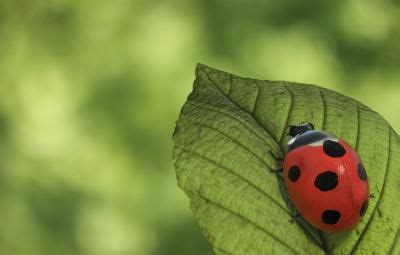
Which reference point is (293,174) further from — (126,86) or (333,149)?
(126,86)

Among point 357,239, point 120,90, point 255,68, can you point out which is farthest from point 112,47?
point 357,239

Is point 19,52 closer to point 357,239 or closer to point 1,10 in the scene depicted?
point 1,10

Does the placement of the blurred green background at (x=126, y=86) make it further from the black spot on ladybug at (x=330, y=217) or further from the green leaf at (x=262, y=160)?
the black spot on ladybug at (x=330, y=217)

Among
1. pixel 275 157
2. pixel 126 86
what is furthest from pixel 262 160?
pixel 126 86

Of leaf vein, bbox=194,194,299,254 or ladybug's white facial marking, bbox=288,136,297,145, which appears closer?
leaf vein, bbox=194,194,299,254

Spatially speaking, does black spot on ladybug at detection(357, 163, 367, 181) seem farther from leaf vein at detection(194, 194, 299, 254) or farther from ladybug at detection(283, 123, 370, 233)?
leaf vein at detection(194, 194, 299, 254)

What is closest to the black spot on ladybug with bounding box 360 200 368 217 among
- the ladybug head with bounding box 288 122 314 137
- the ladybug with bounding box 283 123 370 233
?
the ladybug with bounding box 283 123 370 233

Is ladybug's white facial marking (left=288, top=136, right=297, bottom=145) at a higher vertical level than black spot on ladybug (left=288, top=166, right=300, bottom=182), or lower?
higher

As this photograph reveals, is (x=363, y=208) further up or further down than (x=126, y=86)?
further down
